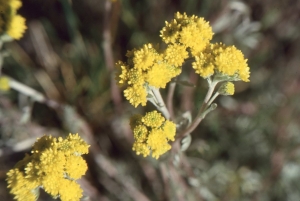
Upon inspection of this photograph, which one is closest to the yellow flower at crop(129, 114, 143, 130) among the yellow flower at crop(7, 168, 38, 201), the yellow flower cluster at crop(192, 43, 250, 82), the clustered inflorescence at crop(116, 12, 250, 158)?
the clustered inflorescence at crop(116, 12, 250, 158)

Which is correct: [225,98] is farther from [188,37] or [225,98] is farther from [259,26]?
[188,37]

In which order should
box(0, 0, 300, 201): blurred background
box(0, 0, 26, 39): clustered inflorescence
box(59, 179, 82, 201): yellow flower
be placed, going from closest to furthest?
box(59, 179, 82, 201): yellow flower, box(0, 0, 26, 39): clustered inflorescence, box(0, 0, 300, 201): blurred background

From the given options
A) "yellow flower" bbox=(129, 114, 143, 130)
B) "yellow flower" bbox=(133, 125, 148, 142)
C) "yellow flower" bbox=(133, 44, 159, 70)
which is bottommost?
"yellow flower" bbox=(133, 125, 148, 142)

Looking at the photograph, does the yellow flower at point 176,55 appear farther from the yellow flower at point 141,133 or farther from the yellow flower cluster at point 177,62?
the yellow flower at point 141,133

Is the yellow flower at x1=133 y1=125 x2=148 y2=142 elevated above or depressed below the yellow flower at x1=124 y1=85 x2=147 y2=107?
below

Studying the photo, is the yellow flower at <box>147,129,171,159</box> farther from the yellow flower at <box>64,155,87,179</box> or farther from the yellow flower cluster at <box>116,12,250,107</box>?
the yellow flower at <box>64,155,87,179</box>

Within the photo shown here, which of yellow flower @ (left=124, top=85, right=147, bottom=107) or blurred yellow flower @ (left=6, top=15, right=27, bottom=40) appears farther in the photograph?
blurred yellow flower @ (left=6, top=15, right=27, bottom=40)

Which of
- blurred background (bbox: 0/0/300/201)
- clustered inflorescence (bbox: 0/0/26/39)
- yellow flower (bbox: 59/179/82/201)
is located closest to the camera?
yellow flower (bbox: 59/179/82/201)

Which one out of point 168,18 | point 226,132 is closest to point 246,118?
point 226,132
